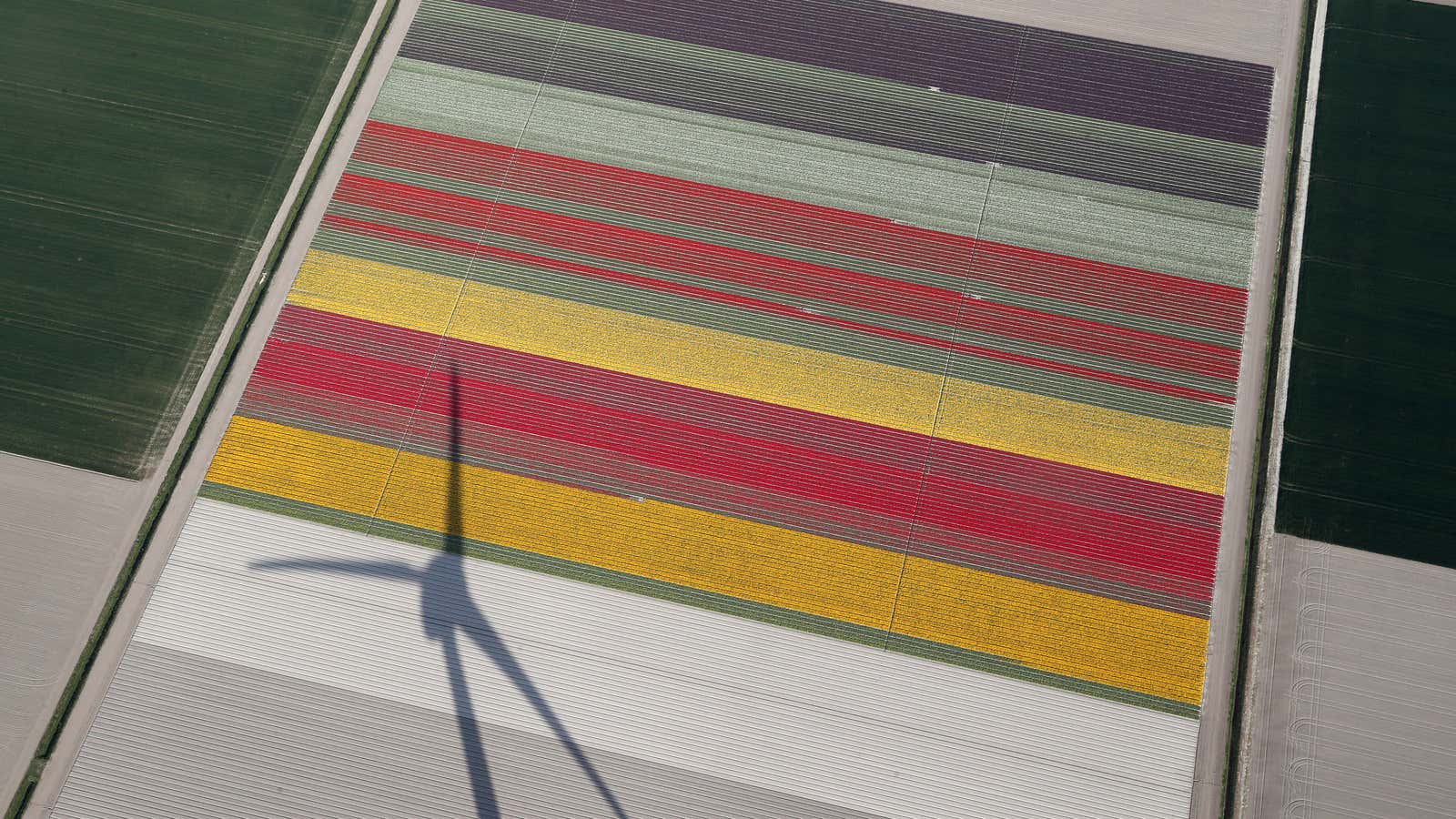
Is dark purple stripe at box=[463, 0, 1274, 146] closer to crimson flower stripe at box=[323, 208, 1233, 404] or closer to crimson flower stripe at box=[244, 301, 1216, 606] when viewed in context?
crimson flower stripe at box=[323, 208, 1233, 404]

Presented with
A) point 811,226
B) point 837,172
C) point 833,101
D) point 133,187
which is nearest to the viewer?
point 811,226

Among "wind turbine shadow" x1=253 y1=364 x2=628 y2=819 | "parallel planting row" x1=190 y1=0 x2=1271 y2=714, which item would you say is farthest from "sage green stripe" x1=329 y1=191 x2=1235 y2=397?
"wind turbine shadow" x1=253 y1=364 x2=628 y2=819

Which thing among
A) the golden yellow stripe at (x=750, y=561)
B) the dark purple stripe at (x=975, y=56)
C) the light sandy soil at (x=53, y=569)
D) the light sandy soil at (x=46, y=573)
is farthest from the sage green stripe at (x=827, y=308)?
the light sandy soil at (x=46, y=573)

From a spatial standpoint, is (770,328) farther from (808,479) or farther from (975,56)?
(975,56)

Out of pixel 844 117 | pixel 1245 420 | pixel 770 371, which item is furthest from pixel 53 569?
pixel 1245 420

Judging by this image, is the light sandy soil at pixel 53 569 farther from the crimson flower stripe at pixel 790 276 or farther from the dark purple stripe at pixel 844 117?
the dark purple stripe at pixel 844 117

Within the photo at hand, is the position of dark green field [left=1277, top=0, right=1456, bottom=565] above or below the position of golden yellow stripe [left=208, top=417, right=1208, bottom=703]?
above
